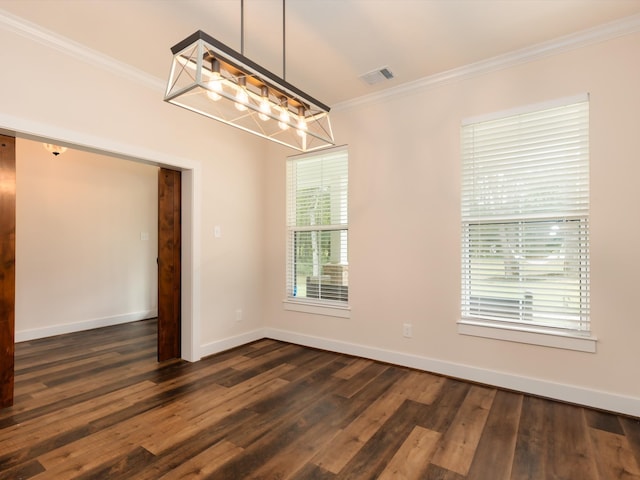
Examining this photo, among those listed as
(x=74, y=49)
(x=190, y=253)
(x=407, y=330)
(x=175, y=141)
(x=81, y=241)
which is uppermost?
(x=74, y=49)

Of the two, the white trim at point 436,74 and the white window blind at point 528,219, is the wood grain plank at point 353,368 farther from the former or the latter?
the white trim at point 436,74

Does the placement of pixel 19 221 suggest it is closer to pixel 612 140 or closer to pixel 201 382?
pixel 201 382

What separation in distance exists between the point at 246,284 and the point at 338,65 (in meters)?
2.66

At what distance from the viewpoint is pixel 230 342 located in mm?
3912

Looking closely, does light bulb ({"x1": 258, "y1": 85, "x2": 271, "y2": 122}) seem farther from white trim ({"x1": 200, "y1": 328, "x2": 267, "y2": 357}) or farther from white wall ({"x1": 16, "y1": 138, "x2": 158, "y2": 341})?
white wall ({"x1": 16, "y1": 138, "x2": 158, "y2": 341})

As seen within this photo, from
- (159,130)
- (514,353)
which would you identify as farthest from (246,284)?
(514,353)

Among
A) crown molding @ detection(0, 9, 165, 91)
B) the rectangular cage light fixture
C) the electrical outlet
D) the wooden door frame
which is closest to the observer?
the rectangular cage light fixture

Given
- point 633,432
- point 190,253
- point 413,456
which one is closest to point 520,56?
point 633,432

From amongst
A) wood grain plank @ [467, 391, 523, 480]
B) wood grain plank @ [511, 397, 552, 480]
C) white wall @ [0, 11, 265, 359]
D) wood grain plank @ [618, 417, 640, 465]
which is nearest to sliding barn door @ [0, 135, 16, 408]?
white wall @ [0, 11, 265, 359]

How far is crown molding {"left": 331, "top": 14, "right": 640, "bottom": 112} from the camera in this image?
2416 mm

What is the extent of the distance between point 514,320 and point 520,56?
221 cm

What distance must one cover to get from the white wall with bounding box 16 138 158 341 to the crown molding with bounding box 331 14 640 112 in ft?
12.8

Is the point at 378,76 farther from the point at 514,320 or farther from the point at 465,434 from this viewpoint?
the point at 465,434

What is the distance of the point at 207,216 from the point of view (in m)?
3.68
